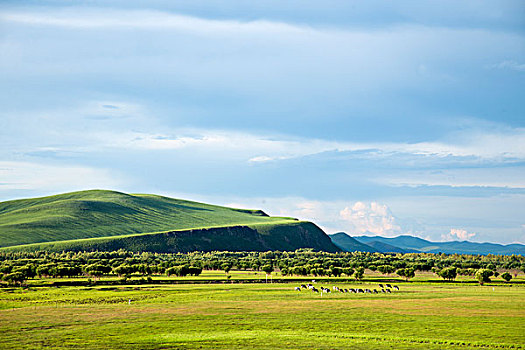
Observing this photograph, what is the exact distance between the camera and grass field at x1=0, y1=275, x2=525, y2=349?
51.7 metres

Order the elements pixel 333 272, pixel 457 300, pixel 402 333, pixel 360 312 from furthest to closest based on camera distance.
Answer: pixel 333 272
pixel 457 300
pixel 360 312
pixel 402 333

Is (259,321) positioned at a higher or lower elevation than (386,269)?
lower

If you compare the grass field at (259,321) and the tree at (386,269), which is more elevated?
the tree at (386,269)

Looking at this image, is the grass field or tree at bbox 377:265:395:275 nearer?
the grass field

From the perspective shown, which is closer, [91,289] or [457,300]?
[457,300]

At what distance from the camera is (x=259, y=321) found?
65.1 meters

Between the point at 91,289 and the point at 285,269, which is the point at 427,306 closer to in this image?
the point at 91,289

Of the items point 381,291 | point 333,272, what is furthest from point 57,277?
point 381,291

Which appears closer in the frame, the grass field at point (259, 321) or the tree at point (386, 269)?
the grass field at point (259, 321)

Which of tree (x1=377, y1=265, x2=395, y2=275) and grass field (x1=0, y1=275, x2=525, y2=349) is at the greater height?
tree (x1=377, y1=265, x2=395, y2=275)

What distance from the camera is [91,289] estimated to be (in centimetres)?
11406

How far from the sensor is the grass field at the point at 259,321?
51.7 metres

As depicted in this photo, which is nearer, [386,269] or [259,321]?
[259,321]

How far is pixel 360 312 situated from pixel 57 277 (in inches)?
4371
